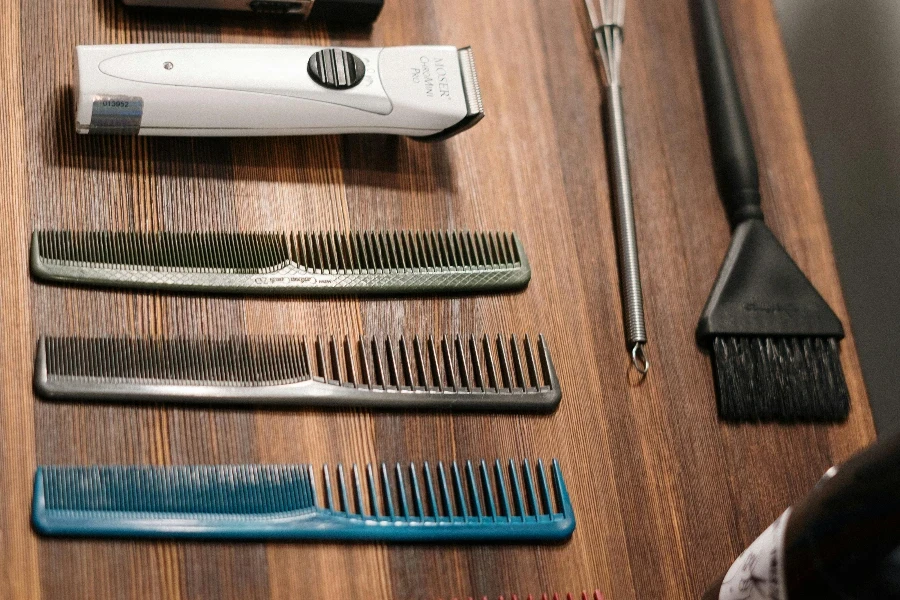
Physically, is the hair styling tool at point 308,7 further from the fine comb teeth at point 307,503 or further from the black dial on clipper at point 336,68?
the fine comb teeth at point 307,503

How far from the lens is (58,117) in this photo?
0.65 meters

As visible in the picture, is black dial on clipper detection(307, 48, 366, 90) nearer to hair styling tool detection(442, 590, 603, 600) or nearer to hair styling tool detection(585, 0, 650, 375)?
hair styling tool detection(585, 0, 650, 375)

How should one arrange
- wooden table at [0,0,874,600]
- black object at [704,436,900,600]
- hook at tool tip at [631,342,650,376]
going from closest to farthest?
1. black object at [704,436,900,600]
2. wooden table at [0,0,874,600]
3. hook at tool tip at [631,342,650,376]

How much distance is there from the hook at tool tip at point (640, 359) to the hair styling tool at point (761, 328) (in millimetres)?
44

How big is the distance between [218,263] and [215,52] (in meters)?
0.13

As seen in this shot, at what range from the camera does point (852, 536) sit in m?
0.46

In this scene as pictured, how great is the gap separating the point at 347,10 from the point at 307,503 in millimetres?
349

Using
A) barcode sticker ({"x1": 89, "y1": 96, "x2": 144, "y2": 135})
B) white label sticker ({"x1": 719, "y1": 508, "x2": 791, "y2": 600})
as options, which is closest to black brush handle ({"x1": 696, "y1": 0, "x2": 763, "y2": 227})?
white label sticker ({"x1": 719, "y1": 508, "x2": 791, "y2": 600})

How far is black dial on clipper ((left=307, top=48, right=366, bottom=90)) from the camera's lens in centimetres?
67

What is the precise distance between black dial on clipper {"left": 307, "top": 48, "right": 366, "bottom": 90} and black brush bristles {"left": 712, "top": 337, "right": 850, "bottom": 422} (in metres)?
0.30

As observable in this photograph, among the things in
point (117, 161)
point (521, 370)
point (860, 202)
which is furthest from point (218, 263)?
point (860, 202)

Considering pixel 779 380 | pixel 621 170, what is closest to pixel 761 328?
pixel 779 380

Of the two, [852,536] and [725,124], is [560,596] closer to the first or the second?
[852,536]

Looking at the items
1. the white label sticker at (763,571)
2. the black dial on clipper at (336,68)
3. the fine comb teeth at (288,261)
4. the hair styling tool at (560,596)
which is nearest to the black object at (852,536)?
the white label sticker at (763,571)
